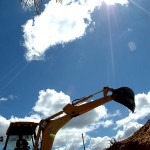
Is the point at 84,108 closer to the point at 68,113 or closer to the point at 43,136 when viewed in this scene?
the point at 68,113

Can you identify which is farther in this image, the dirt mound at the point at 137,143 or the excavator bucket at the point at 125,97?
the dirt mound at the point at 137,143

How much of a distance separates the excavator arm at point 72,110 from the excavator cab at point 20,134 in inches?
32.3

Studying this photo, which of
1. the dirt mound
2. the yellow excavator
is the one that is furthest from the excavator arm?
the dirt mound

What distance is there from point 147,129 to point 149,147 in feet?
10.1

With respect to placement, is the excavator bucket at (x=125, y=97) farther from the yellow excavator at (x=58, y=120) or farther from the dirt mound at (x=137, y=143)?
the dirt mound at (x=137, y=143)

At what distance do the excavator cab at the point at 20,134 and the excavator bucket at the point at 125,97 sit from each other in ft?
11.2

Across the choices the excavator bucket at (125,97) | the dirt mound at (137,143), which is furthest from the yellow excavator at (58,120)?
the dirt mound at (137,143)

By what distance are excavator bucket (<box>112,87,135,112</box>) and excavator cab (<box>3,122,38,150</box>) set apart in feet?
11.2

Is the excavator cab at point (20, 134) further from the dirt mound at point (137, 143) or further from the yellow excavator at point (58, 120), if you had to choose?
the dirt mound at point (137, 143)

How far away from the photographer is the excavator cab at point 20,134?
1291 cm

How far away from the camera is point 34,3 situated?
5.97 metres

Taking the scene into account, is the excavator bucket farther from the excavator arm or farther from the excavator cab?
the excavator cab

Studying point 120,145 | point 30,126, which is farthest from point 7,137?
point 120,145

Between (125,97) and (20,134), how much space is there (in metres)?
4.52
